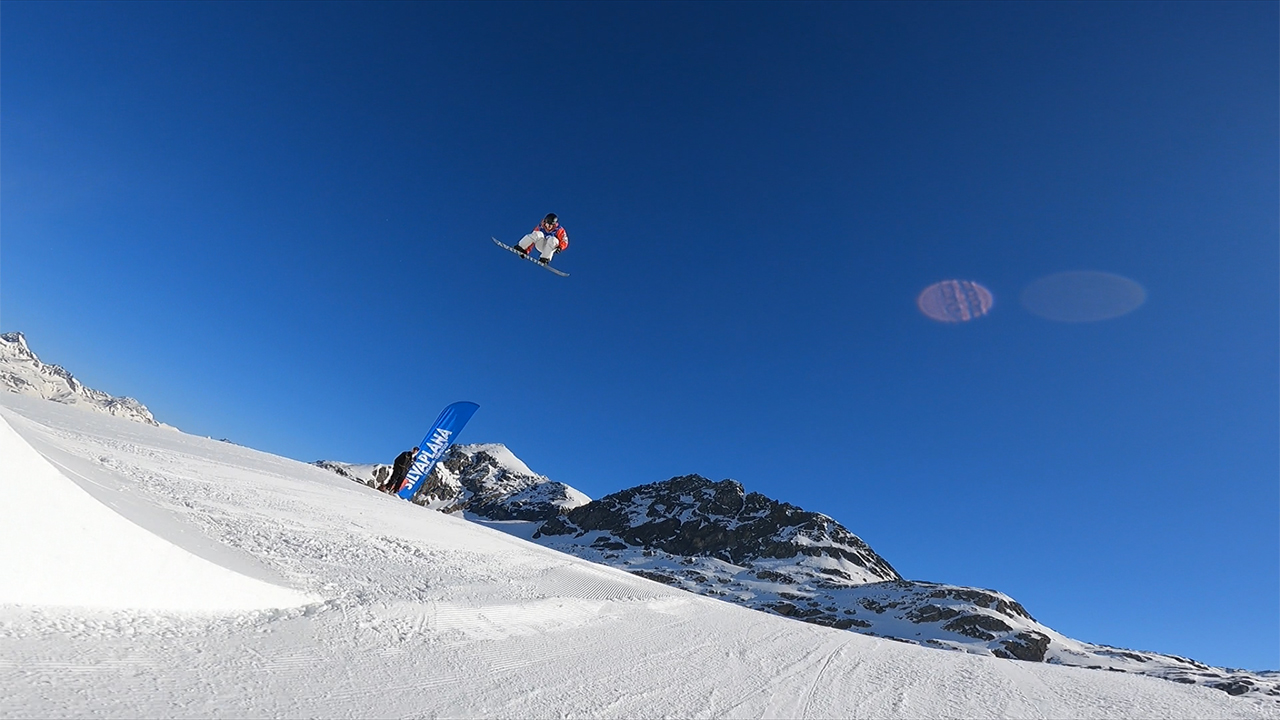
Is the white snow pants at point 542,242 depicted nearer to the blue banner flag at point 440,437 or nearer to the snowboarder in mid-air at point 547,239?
the snowboarder in mid-air at point 547,239

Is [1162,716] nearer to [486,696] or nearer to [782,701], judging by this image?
[782,701]

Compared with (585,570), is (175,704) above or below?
below

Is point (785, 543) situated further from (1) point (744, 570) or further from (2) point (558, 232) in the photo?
(2) point (558, 232)

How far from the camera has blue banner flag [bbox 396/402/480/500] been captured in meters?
26.5

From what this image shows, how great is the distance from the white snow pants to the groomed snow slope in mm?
10886

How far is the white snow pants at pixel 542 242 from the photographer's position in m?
18.5

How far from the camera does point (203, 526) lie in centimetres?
654

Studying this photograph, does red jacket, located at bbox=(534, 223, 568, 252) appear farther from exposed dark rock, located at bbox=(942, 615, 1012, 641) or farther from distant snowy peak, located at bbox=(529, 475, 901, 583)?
distant snowy peak, located at bbox=(529, 475, 901, 583)

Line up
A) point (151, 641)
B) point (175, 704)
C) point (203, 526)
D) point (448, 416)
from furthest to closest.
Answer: point (448, 416)
point (203, 526)
point (151, 641)
point (175, 704)

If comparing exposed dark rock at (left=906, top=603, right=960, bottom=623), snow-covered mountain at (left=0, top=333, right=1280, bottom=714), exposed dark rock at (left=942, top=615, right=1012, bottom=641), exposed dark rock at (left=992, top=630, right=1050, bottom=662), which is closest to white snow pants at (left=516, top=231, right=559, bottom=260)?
snow-covered mountain at (left=0, top=333, right=1280, bottom=714)

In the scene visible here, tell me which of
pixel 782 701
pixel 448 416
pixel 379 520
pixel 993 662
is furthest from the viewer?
pixel 448 416

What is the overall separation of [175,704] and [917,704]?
18.3ft

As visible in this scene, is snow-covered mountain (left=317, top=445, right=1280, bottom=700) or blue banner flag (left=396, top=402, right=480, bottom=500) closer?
blue banner flag (left=396, top=402, right=480, bottom=500)

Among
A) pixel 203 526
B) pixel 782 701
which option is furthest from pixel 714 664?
pixel 203 526
